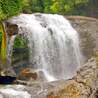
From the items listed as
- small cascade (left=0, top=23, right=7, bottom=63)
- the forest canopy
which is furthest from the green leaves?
the forest canopy

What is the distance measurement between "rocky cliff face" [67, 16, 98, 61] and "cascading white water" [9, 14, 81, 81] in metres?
0.54

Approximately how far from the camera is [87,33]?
117 ft

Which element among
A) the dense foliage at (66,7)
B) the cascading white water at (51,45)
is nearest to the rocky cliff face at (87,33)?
the cascading white water at (51,45)

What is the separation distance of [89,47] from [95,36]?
131 cm

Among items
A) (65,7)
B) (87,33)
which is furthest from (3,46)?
(65,7)

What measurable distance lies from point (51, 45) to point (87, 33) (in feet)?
12.8

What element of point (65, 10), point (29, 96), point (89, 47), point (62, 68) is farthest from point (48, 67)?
point (65, 10)

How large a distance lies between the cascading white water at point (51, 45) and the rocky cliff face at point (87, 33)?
0.54 metres

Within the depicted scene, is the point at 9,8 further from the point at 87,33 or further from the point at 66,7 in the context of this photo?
the point at 66,7

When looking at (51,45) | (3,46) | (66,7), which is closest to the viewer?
(3,46)

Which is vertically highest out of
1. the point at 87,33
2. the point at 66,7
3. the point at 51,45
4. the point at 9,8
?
the point at 9,8

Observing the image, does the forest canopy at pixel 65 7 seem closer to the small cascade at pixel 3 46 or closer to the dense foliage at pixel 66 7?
the dense foliage at pixel 66 7

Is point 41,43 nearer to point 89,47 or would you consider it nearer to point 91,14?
point 89,47

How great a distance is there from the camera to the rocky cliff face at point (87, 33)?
34656mm
